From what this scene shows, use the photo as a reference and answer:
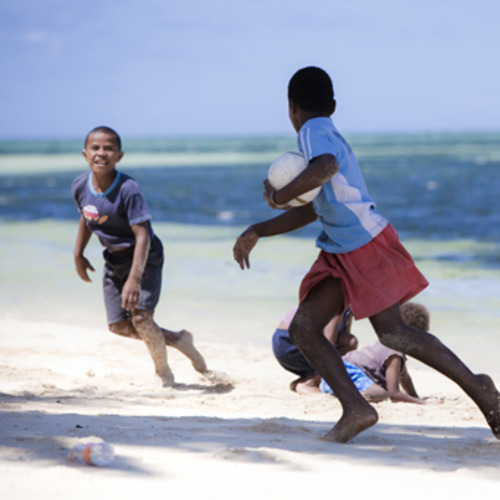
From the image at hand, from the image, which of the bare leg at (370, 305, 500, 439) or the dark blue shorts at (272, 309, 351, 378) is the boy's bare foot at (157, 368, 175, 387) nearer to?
the dark blue shorts at (272, 309, 351, 378)

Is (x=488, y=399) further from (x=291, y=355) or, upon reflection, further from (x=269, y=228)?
(x=291, y=355)

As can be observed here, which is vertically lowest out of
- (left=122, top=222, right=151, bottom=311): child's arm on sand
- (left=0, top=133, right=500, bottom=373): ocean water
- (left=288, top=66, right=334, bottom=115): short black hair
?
(left=0, top=133, right=500, bottom=373): ocean water

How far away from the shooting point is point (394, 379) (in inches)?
211

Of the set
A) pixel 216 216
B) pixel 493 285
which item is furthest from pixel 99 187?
pixel 216 216

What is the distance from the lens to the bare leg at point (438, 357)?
374cm

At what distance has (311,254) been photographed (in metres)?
13.5

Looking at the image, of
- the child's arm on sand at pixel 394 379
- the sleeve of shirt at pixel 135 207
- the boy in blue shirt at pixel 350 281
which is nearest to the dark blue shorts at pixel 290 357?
the child's arm on sand at pixel 394 379

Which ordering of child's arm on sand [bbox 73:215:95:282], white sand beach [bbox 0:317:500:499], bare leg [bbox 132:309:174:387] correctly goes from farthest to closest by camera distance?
1. child's arm on sand [bbox 73:215:95:282]
2. bare leg [bbox 132:309:174:387]
3. white sand beach [bbox 0:317:500:499]

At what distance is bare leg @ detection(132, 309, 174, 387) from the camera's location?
18.6ft

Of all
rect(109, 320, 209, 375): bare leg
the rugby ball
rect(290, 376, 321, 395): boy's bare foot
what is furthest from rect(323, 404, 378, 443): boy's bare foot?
rect(109, 320, 209, 375): bare leg

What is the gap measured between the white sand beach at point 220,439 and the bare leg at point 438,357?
0.68 feet

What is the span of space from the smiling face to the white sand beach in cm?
137

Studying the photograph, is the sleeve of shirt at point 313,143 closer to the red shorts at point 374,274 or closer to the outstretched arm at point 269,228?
the outstretched arm at point 269,228

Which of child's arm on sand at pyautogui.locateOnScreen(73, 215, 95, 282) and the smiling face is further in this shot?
child's arm on sand at pyautogui.locateOnScreen(73, 215, 95, 282)
